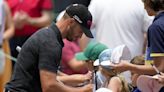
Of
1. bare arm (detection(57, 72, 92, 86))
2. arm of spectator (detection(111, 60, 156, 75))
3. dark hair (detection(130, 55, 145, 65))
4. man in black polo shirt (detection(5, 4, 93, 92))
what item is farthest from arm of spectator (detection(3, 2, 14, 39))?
arm of spectator (detection(111, 60, 156, 75))

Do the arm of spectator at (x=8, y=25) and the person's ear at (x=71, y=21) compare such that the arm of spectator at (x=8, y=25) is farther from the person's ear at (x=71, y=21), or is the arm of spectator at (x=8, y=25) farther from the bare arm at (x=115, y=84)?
the bare arm at (x=115, y=84)

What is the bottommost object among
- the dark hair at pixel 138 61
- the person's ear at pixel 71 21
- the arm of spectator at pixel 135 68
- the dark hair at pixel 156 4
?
the dark hair at pixel 138 61

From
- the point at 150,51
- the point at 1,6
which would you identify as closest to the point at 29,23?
the point at 1,6

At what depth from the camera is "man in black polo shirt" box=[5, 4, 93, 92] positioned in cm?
735

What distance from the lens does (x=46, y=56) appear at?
732 cm

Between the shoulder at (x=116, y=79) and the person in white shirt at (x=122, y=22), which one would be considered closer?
the shoulder at (x=116, y=79)

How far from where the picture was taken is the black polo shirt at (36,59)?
734 centimetres

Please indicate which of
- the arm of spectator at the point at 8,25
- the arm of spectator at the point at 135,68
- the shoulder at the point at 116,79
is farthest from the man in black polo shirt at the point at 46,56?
the arm of spectator at the point at 8,25

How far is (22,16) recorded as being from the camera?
1066cm

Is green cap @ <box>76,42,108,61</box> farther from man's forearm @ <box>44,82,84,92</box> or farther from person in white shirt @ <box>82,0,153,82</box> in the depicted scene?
person in white shirt @ <box>82,0,153,82</box>

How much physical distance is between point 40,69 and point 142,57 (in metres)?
→ 0.87

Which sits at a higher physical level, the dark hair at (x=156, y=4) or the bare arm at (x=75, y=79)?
the dark hair at (x=156, y=4)

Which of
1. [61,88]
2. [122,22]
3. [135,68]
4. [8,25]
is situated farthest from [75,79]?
[8,25]

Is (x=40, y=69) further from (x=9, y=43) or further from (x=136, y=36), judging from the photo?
(x=9, y=43)
